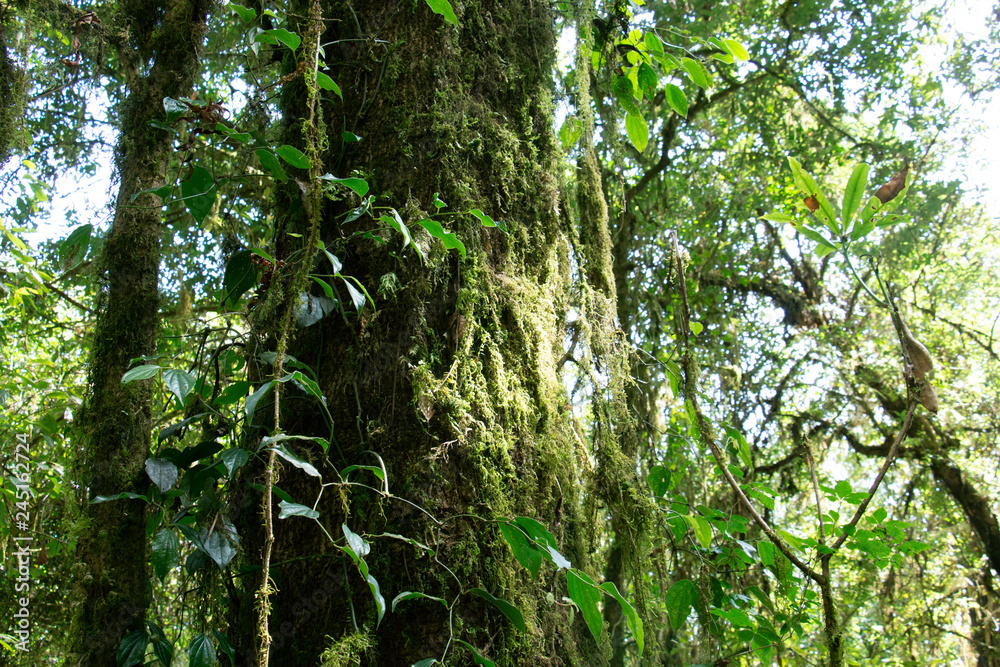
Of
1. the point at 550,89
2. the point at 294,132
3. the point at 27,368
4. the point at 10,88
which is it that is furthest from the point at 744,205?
the point at 27,368

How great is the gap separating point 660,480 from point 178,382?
1.23 metres

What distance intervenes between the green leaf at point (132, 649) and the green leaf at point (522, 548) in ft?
2.04

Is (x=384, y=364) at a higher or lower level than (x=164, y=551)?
higher

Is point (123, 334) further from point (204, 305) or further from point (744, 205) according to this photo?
point (744, 205)

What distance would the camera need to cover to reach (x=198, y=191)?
1.13 meters

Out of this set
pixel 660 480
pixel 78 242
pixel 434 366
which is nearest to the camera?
pixel 434 366

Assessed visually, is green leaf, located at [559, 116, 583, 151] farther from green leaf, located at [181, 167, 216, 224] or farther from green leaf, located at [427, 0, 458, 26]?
green leaf, located at [181, 167, 216, 224]

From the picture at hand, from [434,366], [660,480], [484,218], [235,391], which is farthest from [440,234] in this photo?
[660,480]

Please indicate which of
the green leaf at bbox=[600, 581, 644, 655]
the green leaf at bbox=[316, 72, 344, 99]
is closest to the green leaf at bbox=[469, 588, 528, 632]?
the green leaf at bbox=[600, 581, 644, 655]

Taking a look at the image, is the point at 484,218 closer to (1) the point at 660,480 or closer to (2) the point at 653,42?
(2) the point at 653,42

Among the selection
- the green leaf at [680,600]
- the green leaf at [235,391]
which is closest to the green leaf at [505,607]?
the green leaf at [235,391]

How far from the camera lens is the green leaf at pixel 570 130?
1.55 metres

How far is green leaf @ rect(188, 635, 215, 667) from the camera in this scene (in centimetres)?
88

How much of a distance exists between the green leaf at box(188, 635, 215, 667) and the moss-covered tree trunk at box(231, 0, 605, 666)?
0.05m
